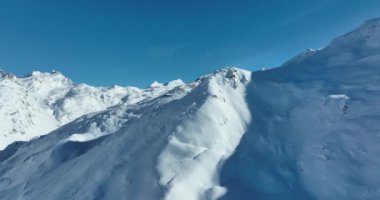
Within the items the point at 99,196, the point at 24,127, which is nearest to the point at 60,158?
the point at 99,196

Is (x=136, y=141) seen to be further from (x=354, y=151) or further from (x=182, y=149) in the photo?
(x=354, y=151)

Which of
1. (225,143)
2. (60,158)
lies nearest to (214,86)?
(225,143)

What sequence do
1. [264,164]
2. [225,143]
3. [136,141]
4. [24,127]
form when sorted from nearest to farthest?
[264,164], [225,143], [136,141], [24,127]

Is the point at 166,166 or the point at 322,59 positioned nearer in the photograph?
the point at 166,166

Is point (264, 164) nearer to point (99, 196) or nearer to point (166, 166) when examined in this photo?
point (166, 166)

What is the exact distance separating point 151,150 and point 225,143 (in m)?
9.84

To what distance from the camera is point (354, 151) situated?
157 ft

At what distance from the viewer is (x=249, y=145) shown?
5503 cm

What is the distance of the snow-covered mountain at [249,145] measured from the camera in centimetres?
4616

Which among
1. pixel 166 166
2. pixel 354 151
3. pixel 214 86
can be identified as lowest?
pixel 354 151

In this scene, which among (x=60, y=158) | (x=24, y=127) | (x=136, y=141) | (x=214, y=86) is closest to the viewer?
(x=136, y=141)

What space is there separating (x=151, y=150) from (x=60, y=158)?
27.0 meters

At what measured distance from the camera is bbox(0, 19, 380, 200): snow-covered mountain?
46.2 meters

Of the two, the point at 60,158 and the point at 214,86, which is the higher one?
the point at 214,86
